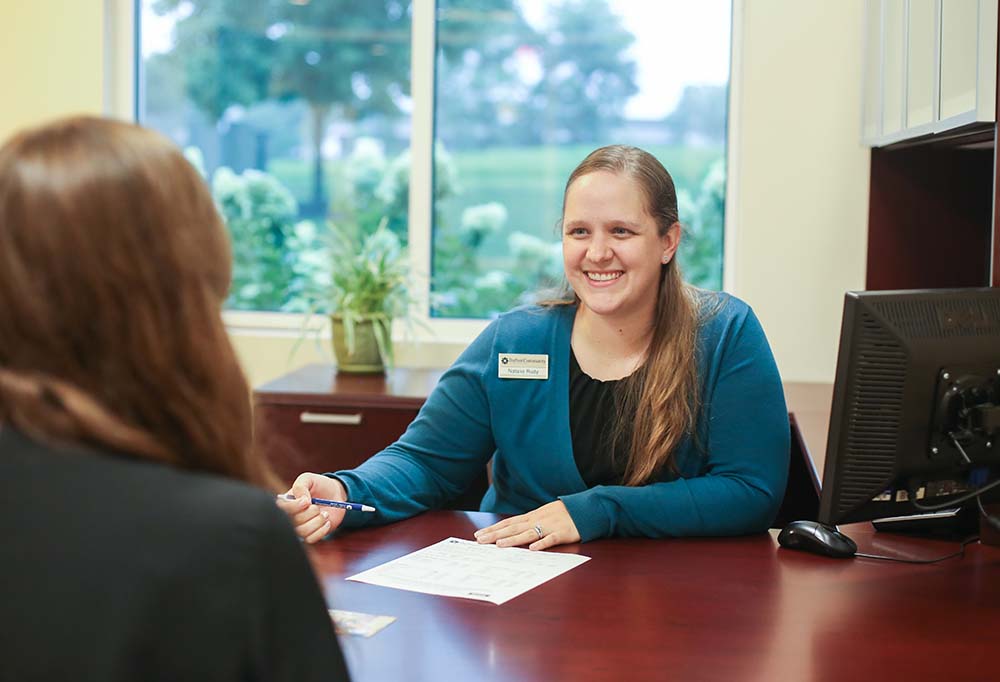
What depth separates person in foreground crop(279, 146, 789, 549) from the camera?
6.61ft

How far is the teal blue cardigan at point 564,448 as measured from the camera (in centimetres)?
192

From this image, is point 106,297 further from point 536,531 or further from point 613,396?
point 613,396

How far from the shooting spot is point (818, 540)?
1.81 metres

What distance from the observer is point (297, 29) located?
13.4 ft

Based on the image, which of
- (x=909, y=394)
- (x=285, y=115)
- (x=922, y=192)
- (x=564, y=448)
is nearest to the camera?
(x=909, y=394)

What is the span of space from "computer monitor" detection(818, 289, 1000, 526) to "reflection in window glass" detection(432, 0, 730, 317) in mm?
2198

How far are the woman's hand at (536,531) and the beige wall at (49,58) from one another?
2.71 metres

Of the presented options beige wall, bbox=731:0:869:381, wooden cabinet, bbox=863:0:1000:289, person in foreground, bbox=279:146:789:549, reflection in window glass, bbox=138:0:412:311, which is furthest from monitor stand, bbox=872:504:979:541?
reflection in window glass, bbox=138:0:412:311

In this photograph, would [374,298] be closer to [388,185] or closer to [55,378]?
[388,185]

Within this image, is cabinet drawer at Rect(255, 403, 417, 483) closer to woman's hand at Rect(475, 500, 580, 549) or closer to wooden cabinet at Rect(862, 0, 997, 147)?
woman's hand at Rect(475, 500, 580, 549)

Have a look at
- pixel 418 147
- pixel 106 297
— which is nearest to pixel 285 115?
pixel 418 147

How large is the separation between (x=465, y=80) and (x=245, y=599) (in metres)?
3.38

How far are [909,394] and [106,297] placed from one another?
3.83ft

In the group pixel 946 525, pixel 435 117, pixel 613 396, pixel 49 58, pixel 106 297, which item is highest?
pixel 49 58
